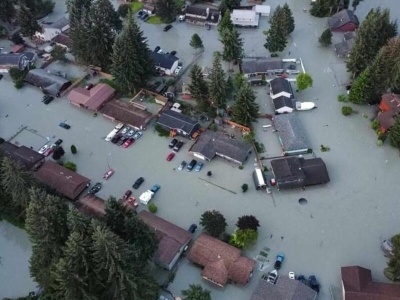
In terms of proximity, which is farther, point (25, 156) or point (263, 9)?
point (263, 9)

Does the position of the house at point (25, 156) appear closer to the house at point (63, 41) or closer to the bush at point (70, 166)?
the bush at point (70, 166)

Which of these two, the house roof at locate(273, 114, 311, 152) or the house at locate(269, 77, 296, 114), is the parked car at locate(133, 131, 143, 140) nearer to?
the house roof at locate(273, 114, 311, 152)

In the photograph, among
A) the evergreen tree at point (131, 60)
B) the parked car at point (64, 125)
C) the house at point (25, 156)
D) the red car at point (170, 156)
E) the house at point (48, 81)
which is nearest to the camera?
the house at point (25, 156)

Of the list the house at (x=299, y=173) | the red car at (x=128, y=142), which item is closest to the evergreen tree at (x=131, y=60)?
the red car at (x=128, y=142)

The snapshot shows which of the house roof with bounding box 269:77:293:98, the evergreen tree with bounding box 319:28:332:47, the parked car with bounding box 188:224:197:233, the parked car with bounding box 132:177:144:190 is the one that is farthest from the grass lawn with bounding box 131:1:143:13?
the parked car with bounding box 188:224:197:233

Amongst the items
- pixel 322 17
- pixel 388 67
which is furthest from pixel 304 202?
pixel 322 17

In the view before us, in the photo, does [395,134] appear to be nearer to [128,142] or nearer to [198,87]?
[198,87]

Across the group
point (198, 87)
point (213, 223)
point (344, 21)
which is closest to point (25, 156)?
point (198, 87)
